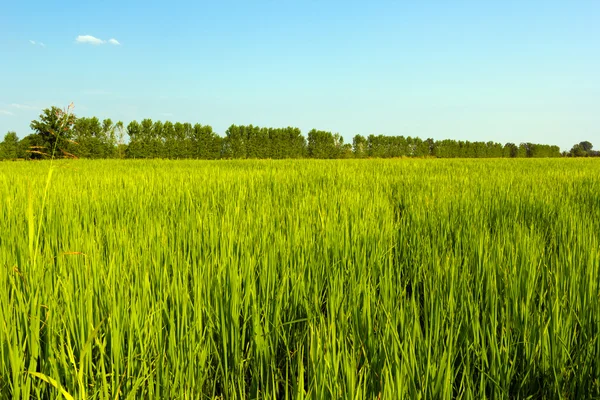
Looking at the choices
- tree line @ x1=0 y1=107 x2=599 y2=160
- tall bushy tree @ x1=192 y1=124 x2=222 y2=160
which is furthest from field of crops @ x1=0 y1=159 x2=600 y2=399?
tall bushy tree @ x1=192 y1=124 x2=222 y2=160

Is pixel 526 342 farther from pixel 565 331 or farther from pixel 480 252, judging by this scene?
pixel 480 252

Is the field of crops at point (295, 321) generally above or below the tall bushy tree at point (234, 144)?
below

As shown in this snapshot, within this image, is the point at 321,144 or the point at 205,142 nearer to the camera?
the point at 205,142

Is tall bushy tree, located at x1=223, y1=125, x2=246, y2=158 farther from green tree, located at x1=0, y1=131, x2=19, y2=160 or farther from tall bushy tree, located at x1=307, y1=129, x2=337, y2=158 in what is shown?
green tree, located at x1=0, y1=131, x2=19, y2=160

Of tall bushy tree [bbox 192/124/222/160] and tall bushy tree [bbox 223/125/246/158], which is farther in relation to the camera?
tall bushy tree [bbox 223/125/246/158]

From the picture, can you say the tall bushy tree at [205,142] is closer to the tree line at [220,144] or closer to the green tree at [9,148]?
the tree line at [220,144]

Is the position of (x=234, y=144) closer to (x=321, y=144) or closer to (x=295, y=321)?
(x=321, y=144)

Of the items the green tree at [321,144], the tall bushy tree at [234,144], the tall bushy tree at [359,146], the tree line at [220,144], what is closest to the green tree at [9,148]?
the tree line at [220,144]

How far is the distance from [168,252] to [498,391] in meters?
1.25

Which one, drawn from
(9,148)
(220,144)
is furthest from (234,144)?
(9,148)

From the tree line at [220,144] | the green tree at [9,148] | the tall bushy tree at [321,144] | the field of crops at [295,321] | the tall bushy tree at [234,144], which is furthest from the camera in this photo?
the tall bushy tree at [321,144]

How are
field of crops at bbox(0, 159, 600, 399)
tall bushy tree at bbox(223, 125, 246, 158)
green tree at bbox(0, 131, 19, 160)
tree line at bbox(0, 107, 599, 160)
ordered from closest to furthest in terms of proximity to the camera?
field of crops at bbox(0, 159, 600, 399), tree line at bbox(0, 107, 599, 160), tall bushy tree at bbox(223, 125, 246, 158), green tree at bbox(0, 131, 19, 160)

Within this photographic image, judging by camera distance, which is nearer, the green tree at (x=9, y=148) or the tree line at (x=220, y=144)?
the tree line at (x=220, y=144)

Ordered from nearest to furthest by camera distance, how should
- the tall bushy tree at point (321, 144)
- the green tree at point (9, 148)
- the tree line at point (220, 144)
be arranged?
the tree line at point (220, 144) → the green tree at point (9, 148) → the tall bushy tree at point (321, 144)
